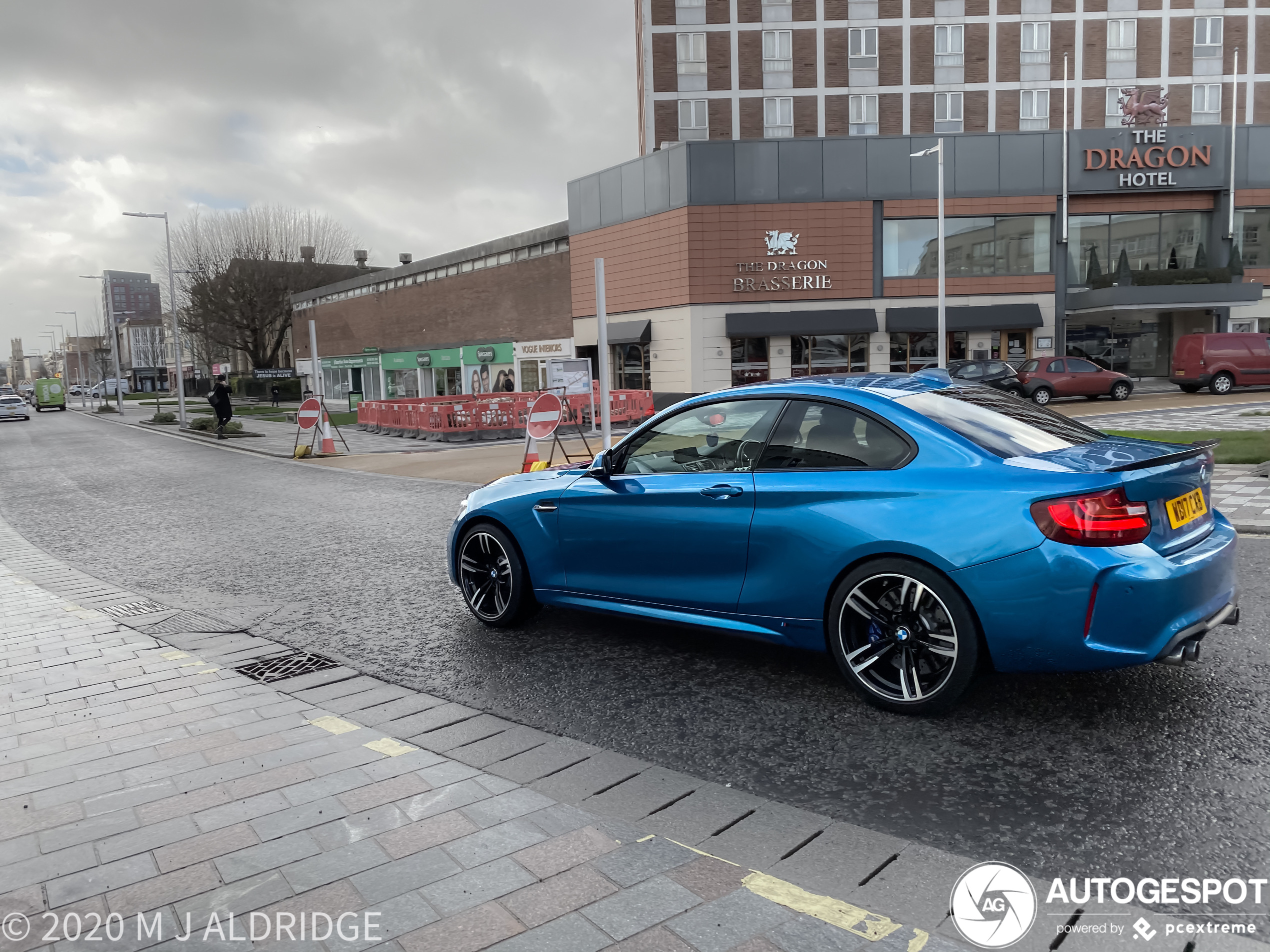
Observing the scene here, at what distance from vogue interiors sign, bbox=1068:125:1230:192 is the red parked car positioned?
443 inches

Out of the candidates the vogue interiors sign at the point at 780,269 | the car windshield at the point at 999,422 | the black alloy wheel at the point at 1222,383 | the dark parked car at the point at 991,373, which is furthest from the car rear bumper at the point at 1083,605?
the vogue interiors sign at the point at 780,269

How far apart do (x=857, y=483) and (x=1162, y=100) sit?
40.9 metres

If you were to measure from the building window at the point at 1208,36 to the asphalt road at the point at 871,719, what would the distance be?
44.6 meters

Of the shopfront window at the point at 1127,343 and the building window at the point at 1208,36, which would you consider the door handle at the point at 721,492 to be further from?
the building window at the point at 1208,36

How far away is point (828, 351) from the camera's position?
115ft

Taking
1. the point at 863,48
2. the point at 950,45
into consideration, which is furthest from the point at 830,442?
the point at 950,45

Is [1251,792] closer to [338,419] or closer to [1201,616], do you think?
[1201,616]

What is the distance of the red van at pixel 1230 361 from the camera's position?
27469mm

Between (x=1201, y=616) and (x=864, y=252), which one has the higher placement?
(x=864, y=252)

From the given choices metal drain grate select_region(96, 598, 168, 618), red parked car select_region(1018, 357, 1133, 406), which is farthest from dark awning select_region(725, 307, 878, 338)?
metal drain grate select_region(96, 598, 168, 618)

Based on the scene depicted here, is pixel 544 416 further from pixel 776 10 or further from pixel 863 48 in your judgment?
pixel 863 48

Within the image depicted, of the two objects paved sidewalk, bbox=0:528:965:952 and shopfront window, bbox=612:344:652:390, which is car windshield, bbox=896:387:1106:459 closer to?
paved sidewalk, bbox=0:528:965:952

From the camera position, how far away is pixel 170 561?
28.9ft

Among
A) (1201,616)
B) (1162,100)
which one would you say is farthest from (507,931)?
(1162,100)
